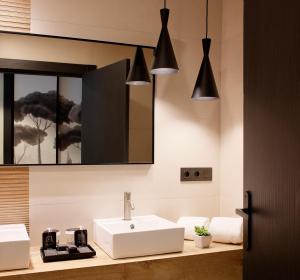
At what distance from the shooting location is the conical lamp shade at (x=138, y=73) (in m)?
2.27

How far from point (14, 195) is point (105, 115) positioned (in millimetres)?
691

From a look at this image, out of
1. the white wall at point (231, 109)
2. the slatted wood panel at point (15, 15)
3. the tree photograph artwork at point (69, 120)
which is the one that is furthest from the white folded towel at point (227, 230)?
the slatted wood panel at point (15, 15)

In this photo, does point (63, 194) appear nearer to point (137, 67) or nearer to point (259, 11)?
point (137, 67)

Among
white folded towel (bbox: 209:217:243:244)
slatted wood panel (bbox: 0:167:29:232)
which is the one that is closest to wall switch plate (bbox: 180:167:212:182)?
white folded towel (bbox: 209:217:243:244)

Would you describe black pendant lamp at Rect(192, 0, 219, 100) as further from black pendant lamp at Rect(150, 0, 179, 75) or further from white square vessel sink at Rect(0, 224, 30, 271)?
white square vessel sink at Rect(0, 224, 30, 271)

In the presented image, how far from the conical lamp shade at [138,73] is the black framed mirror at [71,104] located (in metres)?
0.10

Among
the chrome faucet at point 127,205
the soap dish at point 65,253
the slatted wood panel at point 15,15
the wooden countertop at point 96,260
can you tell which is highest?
the slatted wood panel at point 15,15

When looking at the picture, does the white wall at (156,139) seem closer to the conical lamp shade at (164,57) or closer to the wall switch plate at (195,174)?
the wall switch plate at (195,174)

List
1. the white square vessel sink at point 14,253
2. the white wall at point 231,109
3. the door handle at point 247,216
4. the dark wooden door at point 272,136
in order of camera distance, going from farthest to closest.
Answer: the white wall at point 231,109 < the white square vessel sink at point 14,253 < the door handle at point 247,216 < the dark wooden door at point 272,136

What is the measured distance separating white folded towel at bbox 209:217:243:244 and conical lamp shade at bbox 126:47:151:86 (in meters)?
0.94

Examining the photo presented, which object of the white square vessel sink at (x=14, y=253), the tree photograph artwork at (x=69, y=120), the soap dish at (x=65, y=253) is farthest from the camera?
the tree photograph artwork at (x=69, y=120)

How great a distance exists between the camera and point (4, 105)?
2145 millimetres

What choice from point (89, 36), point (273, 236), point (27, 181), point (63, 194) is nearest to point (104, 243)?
point (63, 194)

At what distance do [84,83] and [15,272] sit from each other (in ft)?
3.60
